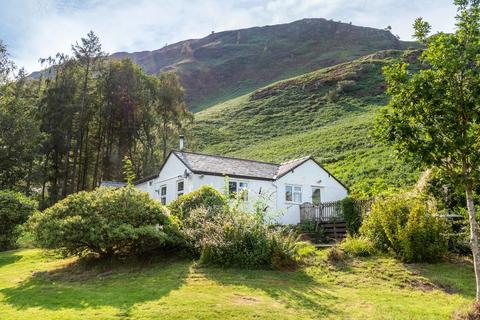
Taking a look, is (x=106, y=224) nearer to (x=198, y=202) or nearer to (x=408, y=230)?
(x=198, y=202)

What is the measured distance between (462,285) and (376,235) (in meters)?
3.83

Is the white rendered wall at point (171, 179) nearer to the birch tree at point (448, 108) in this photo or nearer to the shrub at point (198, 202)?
the shrub at point (198, 202)

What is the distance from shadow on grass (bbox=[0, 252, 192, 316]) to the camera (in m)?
9.87

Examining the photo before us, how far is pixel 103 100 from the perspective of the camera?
1528 inches

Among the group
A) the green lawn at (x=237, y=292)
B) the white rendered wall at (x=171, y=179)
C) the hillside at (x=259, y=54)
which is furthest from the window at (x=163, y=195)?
the hillside at (x=259, y=54)

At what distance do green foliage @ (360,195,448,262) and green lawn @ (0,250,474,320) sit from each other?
0.53 meters

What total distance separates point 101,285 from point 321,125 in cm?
4599

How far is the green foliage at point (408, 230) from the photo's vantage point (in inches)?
533

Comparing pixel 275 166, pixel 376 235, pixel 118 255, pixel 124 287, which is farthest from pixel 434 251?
pixel 275 166

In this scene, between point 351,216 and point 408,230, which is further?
point 351,216

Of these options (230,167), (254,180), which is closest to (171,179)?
(230,167)

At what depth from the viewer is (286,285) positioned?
11406 millimetres

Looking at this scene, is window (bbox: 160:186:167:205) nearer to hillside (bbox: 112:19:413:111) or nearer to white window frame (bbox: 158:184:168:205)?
white window frame (bbox: 158:184:168:205)

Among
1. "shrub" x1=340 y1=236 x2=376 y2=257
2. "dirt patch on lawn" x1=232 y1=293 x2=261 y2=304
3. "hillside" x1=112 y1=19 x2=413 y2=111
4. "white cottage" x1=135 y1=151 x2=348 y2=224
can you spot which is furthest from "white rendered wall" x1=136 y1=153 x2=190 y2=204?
"hillside" x1=112 y1=19 x2=413 y2=111
